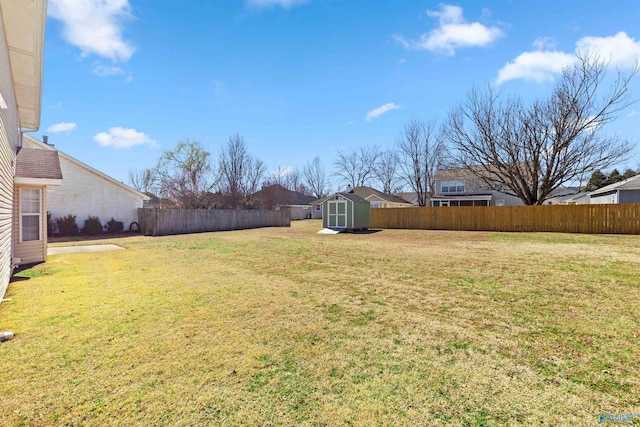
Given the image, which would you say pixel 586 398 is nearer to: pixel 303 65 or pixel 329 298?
pixel 329 298

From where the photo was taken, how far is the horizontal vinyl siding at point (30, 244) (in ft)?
26.2

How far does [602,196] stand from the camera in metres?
24.8

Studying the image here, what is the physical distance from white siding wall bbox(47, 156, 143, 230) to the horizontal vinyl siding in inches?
471

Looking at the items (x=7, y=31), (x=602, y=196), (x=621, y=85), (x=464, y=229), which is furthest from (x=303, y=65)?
(x=602, y=196)

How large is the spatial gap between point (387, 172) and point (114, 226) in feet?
116

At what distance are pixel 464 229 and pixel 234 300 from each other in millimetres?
19730

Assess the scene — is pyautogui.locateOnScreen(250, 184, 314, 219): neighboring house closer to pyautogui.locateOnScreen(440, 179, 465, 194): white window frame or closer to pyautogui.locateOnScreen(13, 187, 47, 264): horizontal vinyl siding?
pyautogui.locateOnScreen(440, 179, 465, 194): white window frame

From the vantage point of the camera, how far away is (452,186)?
107 ft

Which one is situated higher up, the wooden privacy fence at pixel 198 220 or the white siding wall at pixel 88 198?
the white siding wall at pixel 88 198

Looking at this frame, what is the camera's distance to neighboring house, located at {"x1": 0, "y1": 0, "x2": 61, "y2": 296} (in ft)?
18.4

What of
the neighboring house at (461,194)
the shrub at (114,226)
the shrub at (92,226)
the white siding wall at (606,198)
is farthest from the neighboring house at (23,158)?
the neighboring house at (461,194)

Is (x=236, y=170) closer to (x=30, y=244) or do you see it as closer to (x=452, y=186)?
(x=452, y=186)

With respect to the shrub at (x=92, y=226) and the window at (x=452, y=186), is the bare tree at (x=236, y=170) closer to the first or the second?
the shrub at (x=92, y=226)

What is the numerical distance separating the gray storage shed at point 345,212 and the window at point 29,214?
15.7 metres
